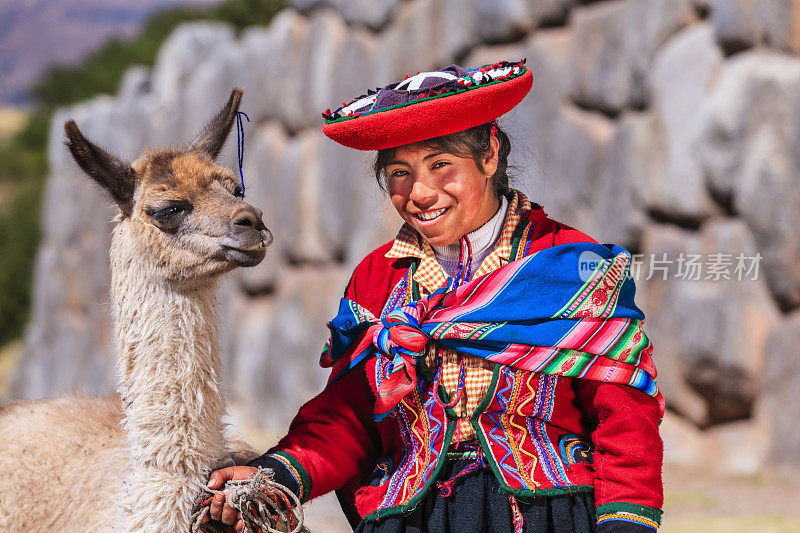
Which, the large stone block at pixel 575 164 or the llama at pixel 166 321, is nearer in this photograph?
the llama at pixel 166 321

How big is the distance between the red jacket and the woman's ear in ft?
0.42

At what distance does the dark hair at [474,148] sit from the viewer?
70.7 inches

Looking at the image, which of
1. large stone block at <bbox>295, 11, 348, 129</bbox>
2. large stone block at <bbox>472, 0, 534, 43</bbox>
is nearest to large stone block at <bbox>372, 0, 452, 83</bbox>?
large stone block at <bbox>472, 0, 534, 43</bbox>

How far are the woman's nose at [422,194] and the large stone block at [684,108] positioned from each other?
4.21 metres

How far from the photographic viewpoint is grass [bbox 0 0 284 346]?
17016 millimetres

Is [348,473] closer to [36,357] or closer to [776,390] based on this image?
[776,390]

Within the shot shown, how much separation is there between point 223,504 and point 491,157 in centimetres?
86

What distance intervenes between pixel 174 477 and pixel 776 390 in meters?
4.48

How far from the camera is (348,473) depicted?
1.92 metres

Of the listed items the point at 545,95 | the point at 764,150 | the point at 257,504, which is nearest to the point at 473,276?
the point at 257,504

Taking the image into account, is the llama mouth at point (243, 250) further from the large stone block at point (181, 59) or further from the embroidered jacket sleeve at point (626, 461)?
the large stone block at point (181, 59)

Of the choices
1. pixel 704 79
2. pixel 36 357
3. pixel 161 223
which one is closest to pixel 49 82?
pixel 36 357

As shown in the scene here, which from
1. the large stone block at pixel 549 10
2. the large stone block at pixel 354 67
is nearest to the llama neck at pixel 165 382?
the large stone block at pixel 549 10

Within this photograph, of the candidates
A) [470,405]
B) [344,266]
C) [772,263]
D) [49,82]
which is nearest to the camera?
[470,405]
